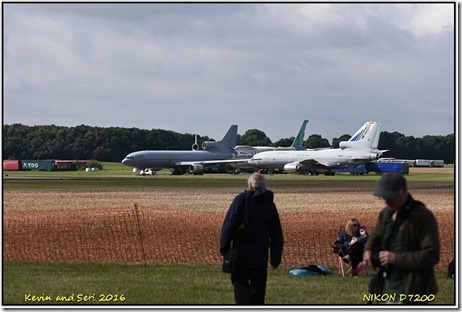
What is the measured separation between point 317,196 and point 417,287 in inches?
1521

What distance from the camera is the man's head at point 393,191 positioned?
7566 mm

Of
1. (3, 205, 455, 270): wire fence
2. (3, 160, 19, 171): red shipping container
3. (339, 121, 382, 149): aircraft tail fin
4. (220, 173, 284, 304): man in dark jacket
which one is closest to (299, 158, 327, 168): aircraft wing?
(339, 121, 382, 149): aircraft tail fin

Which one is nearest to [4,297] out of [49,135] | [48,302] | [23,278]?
[48,302]

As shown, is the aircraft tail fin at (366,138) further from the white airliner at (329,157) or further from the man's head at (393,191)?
the man's head at (393,191)

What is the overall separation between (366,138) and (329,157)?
25.9 ft

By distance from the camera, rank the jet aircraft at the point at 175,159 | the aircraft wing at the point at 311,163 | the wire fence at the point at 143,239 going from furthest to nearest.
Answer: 1. the jet aircraft at the point at 175,159
2. the aircraft wing at the point at 311,163
3. the wire fence at the point at 143,239

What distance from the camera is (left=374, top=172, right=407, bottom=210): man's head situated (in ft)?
24.8

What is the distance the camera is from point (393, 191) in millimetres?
7566

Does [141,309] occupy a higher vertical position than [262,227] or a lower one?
lower

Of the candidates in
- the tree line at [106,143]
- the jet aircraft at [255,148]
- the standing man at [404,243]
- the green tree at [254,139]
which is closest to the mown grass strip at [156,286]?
the standing man at [404,243]

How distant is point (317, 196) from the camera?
4628 cm

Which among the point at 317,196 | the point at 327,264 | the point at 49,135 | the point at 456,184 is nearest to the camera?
the point at 456,184

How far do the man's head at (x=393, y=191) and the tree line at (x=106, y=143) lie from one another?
10520 centimetres

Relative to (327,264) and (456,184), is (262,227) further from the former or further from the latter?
(327,264)
